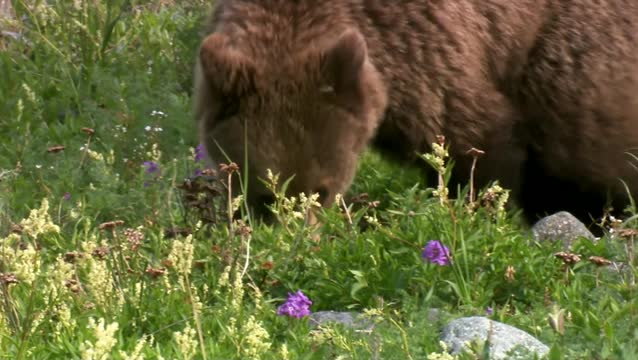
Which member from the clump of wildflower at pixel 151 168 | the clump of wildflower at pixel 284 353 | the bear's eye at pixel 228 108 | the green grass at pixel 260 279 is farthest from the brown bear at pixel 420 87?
the clump of wildflower at pixel 284 353

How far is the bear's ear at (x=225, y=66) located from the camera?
19.2 feet

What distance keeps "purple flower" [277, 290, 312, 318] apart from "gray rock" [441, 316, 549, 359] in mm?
485

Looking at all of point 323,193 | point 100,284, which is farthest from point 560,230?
point 100,284

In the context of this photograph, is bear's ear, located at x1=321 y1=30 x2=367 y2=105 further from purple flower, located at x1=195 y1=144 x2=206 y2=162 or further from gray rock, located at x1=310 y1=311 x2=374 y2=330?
gray rock, located at x1=310 y1=311 x2=374 y2=330

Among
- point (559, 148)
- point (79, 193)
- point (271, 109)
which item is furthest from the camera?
point (79, 193)

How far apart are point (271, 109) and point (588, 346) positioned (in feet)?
7.22

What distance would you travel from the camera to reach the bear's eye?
5977 millimetres

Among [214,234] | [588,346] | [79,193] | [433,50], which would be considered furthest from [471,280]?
[79,193]

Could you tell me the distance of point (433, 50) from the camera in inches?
245

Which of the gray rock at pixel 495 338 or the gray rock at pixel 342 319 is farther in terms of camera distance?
the gray rock at pixel 342 319

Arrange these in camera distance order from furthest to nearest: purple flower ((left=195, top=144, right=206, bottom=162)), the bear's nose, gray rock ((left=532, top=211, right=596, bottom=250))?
1. purple flower ((left=195, top=144, right=206, bottom=162))
2. the bear's nose
3. gray rock ((left=532, top=211, right=596, bottom=250))

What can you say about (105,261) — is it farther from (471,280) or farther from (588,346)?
(588,346)

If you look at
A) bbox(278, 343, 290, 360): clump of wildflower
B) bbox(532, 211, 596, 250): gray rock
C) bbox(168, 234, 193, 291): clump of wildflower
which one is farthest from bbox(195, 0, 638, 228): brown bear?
bbox(278, 343, 290, 360): clump of wildflower

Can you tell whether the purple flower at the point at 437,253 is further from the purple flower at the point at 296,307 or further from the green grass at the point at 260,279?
the purple flower at the point at 296,307
